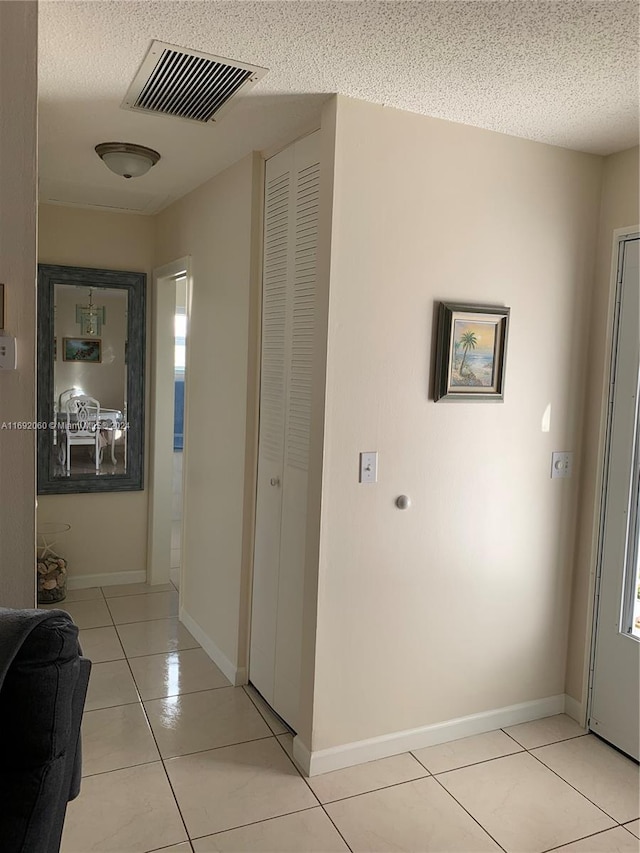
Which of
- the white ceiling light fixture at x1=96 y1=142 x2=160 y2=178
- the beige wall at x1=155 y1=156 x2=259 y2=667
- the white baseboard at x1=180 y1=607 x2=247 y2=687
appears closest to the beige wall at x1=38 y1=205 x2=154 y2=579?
the beige wall at x1=155 y1=156 x2=259 y2=667

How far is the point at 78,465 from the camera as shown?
4.28m

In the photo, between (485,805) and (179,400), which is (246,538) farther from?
(179,400)

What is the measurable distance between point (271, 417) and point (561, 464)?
123cm

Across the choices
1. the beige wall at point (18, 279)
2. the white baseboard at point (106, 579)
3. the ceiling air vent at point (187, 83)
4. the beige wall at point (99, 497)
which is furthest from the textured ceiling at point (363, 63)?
the white baseboard at point (106, 579)

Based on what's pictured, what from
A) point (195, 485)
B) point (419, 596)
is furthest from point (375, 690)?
point (195, 485)

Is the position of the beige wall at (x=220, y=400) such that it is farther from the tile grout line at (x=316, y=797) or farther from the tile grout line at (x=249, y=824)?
the tile grout line at (x=249, y=824)

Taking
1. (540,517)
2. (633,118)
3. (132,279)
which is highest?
(633,118)

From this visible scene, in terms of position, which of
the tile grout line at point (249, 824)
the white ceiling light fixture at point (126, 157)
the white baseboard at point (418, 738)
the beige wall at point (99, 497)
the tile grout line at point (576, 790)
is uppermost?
the white ceiling light fixture at point (126, 157)

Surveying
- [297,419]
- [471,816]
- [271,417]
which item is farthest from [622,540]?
[271,417]

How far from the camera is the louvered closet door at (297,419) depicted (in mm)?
2627

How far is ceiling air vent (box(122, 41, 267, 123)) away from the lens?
2029 millimetres

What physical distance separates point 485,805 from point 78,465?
2.98 meters

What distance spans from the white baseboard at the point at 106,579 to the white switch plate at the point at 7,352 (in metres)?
2.94

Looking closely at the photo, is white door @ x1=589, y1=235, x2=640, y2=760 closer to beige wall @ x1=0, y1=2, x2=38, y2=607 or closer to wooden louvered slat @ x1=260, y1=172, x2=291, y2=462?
wooden louvered slat @ x1=260, y1=172, x2=291, y2=462
